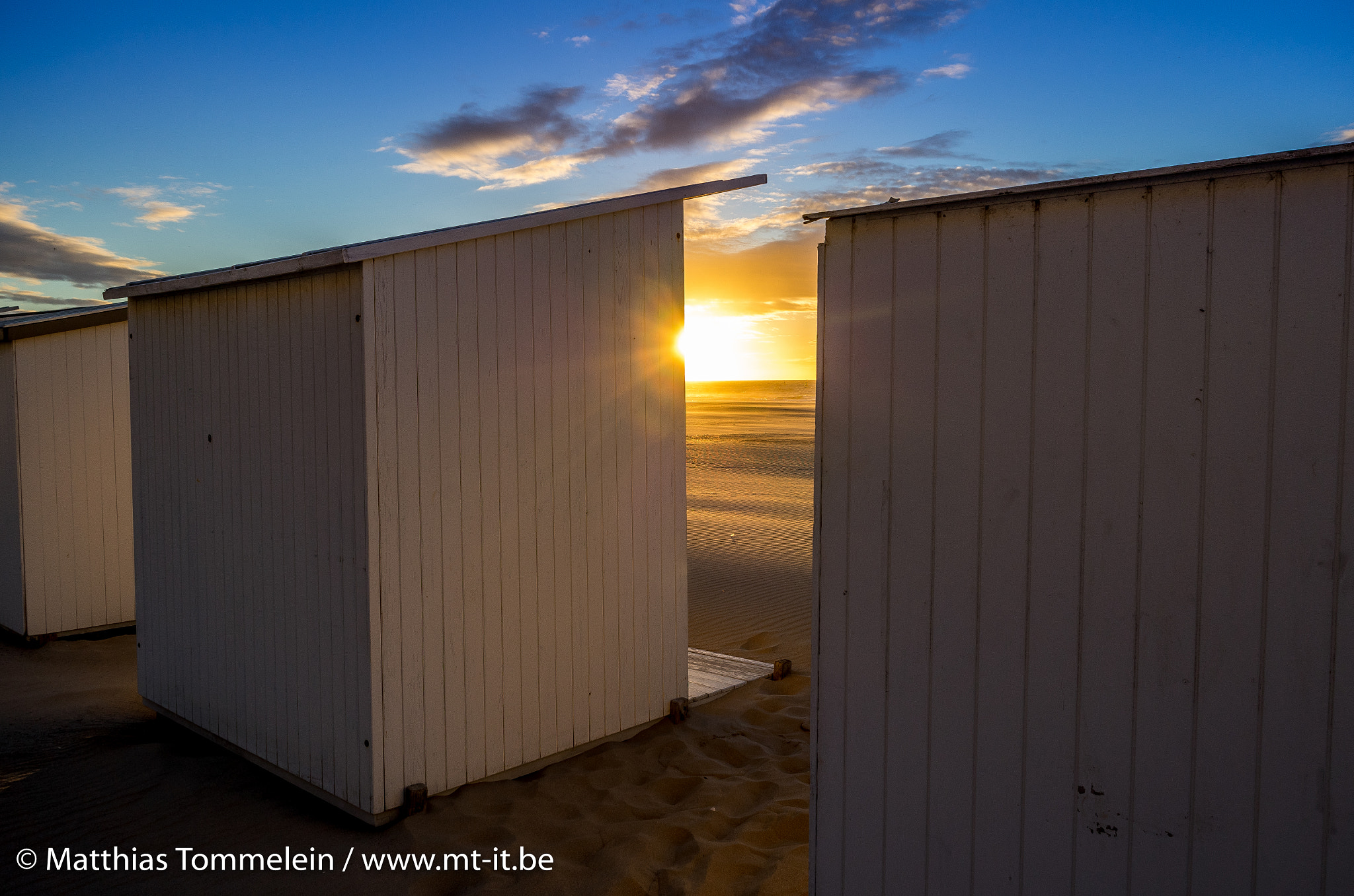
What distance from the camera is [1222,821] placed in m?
2.58

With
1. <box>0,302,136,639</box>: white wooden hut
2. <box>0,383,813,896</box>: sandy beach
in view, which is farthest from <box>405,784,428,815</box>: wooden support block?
<box>0,302,136,639</box>: white wooden hut

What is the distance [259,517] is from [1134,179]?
17.2 feet

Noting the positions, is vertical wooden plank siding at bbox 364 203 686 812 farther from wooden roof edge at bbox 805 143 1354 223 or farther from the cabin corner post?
wooden roof edge at bbox 805 143 1354 223

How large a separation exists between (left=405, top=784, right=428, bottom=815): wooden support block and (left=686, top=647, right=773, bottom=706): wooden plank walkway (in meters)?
2.42

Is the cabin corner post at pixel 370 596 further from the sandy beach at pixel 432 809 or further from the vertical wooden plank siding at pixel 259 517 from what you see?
the sandy beach at pixel 432 809

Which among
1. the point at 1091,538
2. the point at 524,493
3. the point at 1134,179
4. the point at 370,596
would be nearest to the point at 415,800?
the point at 370,596

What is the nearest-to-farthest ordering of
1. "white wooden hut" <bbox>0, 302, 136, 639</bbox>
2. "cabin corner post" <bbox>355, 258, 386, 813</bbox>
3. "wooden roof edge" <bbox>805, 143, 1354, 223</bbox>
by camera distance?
"wooden roof edge" <bbox>805, 143, 1354, 223</bbox>, "cabin corner post" <bbox>355, 258, 386, 813</bbox>, "white wooden hut" <bbox>0, 302, 136, 639</bbox>

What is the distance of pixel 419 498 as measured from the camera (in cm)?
474

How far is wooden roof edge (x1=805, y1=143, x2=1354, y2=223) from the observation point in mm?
2428

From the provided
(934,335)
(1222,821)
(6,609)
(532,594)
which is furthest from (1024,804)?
(6,609)

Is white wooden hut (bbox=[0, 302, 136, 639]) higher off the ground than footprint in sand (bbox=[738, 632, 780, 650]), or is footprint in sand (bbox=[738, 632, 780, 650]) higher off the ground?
white wooden hut (bbox=[0, 302, 136, 639])

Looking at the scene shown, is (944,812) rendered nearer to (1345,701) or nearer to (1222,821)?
(1222,821)

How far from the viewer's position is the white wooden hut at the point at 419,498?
15.2 feet

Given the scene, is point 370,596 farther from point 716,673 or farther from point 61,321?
point 61,321
